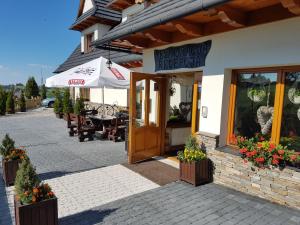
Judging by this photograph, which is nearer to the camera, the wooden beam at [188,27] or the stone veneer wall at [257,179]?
the stone veneer wall at [257,179]

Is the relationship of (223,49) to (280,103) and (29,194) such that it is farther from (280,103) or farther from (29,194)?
(29,194)

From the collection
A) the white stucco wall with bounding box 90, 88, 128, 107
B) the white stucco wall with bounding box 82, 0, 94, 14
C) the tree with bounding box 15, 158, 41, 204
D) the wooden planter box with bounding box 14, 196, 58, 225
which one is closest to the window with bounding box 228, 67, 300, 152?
the wooden planter box with bounding box 14, 196, 58, 225

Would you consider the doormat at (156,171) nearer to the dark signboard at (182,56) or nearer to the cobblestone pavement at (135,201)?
the cobblestone pavement at (135,201)

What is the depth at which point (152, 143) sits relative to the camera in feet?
21.9

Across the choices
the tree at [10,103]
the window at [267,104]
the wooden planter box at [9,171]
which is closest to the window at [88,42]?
the tree at [10,103]

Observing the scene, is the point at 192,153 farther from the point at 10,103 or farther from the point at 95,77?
the point at 10,103

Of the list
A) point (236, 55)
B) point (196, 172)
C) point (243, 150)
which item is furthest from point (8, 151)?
point (236, 55)

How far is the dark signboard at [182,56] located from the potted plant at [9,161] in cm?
389

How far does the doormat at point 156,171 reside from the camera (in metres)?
5.24

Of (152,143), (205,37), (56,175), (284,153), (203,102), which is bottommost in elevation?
(56,175)

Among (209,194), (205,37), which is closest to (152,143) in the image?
(209,194)

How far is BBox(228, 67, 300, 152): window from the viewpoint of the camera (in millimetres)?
4035

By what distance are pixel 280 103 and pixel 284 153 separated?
34.7 inches

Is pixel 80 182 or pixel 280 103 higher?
pixel 280 103
